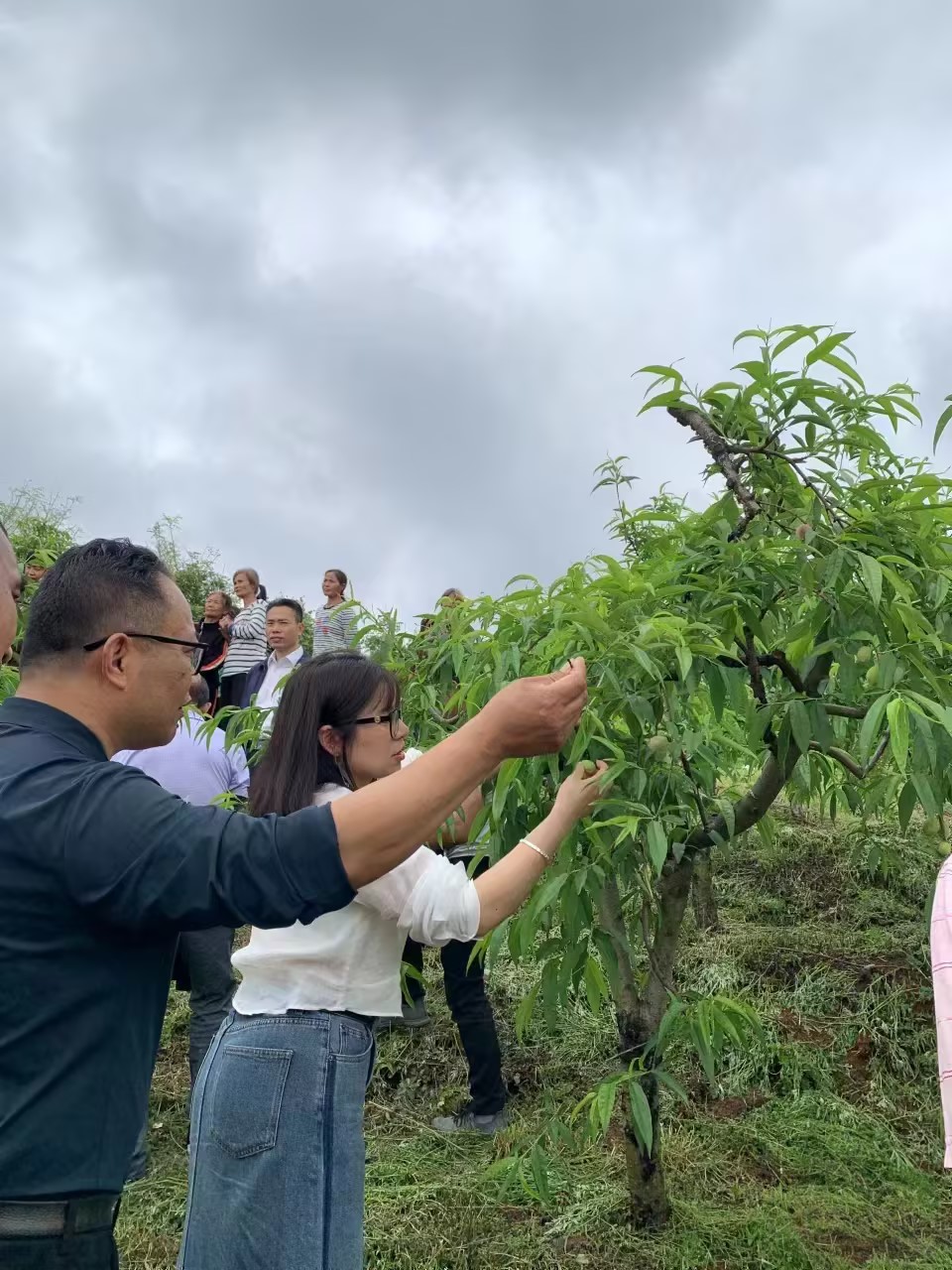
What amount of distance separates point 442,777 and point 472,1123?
8.93 feet

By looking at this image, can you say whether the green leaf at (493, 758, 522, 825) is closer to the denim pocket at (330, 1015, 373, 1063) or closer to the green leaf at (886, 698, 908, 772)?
the denim pocket at (330, 1015, 373, 1063)

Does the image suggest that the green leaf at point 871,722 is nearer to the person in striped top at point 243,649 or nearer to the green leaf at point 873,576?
the green leaf at point 873,576

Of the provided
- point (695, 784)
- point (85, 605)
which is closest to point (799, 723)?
point (695, 784)

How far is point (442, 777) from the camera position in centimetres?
123

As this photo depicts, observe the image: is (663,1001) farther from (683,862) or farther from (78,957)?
(78,957)

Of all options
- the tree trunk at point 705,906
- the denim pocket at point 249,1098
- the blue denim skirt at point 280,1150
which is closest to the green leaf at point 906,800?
the blue denim skirt at point 280,1150

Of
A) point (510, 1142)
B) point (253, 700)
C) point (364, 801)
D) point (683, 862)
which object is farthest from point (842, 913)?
point (364, 801)

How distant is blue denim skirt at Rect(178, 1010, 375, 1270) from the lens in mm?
1627

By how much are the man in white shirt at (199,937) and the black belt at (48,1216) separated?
7.45ft

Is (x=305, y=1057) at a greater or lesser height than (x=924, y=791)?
lesser

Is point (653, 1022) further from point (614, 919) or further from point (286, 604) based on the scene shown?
Result: point (286, 604)

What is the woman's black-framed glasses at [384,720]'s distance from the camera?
6.32 feet

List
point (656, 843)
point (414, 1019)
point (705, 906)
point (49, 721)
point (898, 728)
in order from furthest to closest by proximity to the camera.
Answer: point (705, 906)
point (414, 1019)
point (656, 843)
point (898, 728)
point (49, 721)

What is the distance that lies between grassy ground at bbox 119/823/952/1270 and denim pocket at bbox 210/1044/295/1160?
30.7 inches
